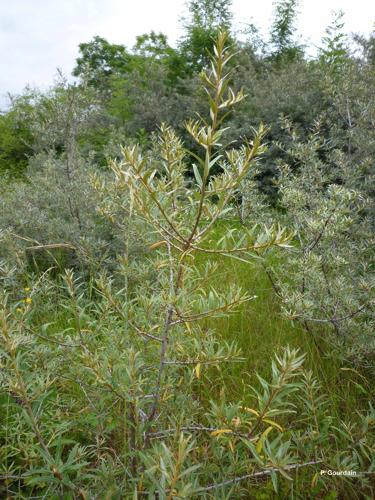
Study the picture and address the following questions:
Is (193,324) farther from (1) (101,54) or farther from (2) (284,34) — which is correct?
(1) (101,54)

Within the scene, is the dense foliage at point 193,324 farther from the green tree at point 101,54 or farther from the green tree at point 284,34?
the green tree at point 101,54

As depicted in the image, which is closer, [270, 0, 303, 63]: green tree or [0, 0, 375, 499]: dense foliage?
[0, 0, 375, 499]: dense foliage

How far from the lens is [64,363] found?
6.23 feet

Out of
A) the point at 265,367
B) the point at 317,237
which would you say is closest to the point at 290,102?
the point at 317,237

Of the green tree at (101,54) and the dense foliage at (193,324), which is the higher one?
the green tree at (101,54)

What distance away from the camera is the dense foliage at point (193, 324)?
1184 mm

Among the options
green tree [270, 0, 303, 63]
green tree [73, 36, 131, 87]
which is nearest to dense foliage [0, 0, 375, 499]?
green tree [270, 0, 303, 63]

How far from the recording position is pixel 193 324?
1.66 meters

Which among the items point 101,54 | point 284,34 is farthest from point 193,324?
point 101,54

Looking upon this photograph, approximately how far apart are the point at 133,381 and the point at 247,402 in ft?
3.82

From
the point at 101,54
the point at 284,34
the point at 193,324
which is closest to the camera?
the point at 193,324

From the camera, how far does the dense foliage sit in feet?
3.88

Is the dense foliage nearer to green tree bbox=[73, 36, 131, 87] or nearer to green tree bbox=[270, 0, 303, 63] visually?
green tree bbox=[270, 0, 303, 63]

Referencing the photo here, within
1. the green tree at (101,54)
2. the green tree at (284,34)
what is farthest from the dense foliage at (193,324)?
the green tree at (101,54)
